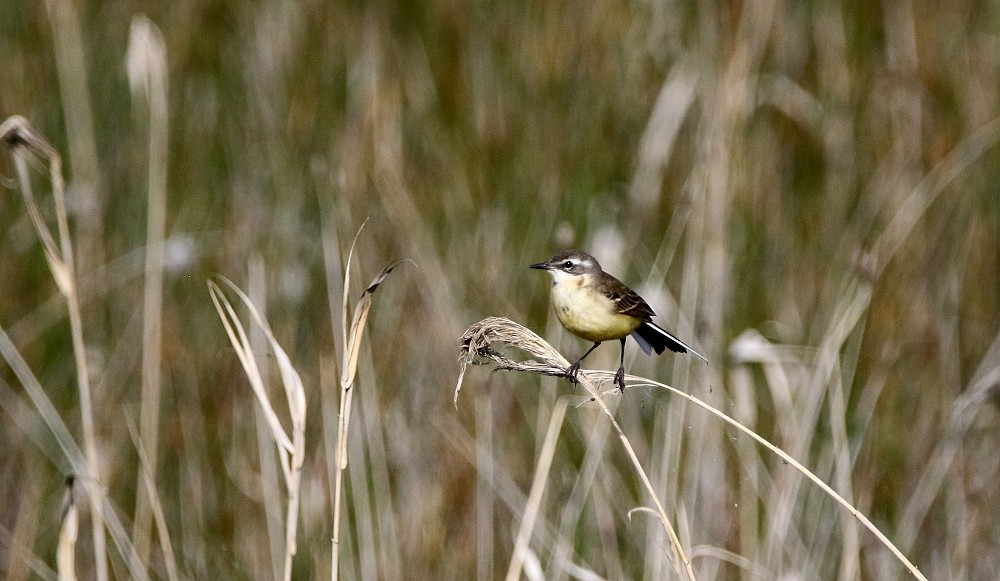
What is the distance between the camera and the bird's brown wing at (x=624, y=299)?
10.3 ft

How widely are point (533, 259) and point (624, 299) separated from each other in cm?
140

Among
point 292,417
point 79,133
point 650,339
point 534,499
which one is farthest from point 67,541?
point 79,133

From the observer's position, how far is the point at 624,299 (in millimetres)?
3209

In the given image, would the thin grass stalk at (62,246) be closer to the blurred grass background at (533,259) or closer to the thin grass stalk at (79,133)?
the blurred grass background at (533,259)

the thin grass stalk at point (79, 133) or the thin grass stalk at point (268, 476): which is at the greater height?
the thin grass stalk at point (79, 133)

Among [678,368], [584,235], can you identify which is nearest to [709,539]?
[678,368]

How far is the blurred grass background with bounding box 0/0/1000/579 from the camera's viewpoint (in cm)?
371

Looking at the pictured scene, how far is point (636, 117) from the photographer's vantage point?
5383 millimetres

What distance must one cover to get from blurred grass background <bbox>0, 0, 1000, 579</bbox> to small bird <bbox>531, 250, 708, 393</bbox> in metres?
0.21

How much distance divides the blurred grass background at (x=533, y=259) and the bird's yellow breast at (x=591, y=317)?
0.70 ft

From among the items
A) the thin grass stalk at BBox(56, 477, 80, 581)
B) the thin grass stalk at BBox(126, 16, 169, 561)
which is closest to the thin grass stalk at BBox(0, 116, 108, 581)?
the thin grass stalk at BBox(56, 477, 80, 581)

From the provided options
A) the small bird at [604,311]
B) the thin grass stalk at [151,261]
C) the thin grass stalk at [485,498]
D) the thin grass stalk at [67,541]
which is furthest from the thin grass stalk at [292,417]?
the thin grass stalk at [485,498]

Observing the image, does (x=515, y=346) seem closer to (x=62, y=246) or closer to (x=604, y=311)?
(x=604, y=311)

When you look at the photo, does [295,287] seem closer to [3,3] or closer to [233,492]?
[233,492]
